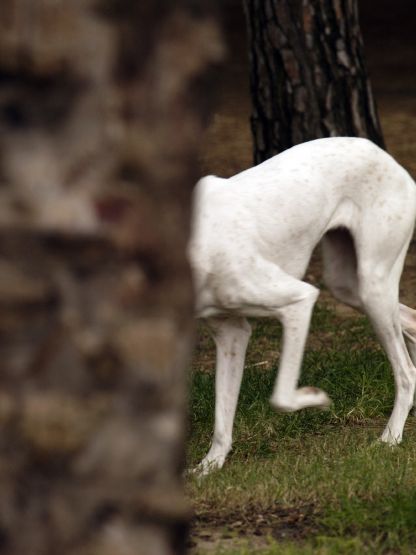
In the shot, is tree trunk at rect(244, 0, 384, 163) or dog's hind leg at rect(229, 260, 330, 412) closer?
dog's hind leg at rect(229, 260, 330, 412)

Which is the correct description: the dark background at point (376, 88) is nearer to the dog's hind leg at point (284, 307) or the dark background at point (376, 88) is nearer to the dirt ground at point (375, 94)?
the dirt ground at point (375, 94)

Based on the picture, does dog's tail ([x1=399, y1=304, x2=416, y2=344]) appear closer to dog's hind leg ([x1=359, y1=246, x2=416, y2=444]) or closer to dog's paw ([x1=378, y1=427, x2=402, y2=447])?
dog's hind leg ([x1=359, y1=246, x2=416, y2=444])

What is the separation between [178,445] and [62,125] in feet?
1.97

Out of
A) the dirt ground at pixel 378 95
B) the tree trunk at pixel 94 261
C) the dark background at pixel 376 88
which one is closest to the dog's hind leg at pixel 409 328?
the dirt ground at pixel 378 95

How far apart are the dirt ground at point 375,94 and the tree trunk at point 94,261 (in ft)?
7.32

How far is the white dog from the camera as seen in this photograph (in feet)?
17.9

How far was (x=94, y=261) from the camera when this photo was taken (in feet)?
7.01

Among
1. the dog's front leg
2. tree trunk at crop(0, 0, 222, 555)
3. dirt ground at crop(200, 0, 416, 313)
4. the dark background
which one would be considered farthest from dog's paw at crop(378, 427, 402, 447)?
the dark background

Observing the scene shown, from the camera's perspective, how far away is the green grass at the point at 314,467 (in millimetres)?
4398

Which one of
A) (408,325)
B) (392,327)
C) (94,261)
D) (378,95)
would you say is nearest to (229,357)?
(392,327)

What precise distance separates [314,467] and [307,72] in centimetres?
374

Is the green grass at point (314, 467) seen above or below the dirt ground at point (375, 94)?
above

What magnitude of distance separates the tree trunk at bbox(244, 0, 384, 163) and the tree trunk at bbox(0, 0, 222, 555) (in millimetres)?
6068

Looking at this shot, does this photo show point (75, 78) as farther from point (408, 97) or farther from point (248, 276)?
point (408, 97)
